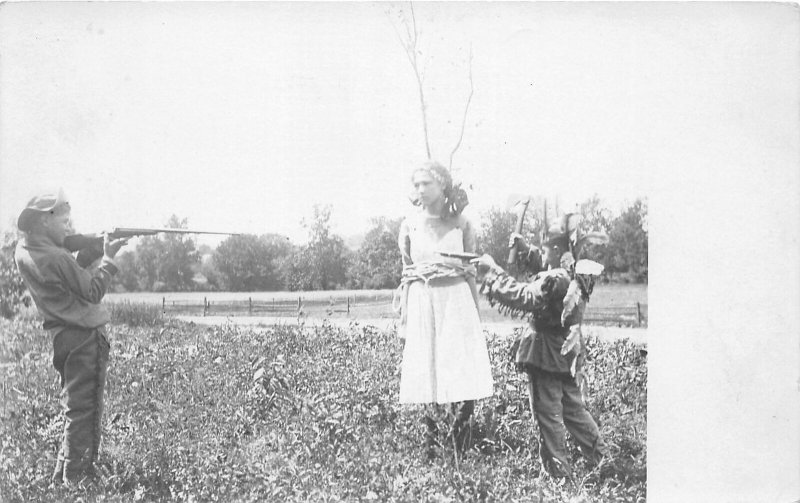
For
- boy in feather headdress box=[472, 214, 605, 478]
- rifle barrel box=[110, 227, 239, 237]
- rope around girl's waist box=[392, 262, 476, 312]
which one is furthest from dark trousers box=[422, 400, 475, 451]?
rifle barrel box=[110, 227, 239, 237]

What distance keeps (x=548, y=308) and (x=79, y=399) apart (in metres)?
2.81

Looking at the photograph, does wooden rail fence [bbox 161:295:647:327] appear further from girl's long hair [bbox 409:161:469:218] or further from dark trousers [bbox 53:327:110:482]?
girl's long hair [bbox 409:161:469:218]

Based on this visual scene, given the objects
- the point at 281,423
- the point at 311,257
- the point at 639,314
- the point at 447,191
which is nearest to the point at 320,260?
the point at 311,257

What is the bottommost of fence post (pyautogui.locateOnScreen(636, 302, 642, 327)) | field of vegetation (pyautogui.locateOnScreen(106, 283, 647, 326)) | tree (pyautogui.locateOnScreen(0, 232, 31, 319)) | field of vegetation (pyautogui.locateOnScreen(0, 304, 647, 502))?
field of vegetation (pyautogui.locateOnScreen(0, 304, 647, 502))

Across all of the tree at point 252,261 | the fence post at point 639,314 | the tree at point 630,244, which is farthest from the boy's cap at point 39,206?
the fence post at point 639,314

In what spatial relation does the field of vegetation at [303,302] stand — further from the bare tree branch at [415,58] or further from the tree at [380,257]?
the bare tree branch at [415,58]

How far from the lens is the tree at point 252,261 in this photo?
15.1 ft

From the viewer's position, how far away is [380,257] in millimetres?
4621

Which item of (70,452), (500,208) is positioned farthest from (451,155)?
(70,452)

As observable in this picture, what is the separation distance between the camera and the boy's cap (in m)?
4.44

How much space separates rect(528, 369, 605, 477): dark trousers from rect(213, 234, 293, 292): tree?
5.67 ft

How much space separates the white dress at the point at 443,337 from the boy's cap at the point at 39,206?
2160 millimetres

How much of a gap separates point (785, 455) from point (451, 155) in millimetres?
2867

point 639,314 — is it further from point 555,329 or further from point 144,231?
point 144,231
